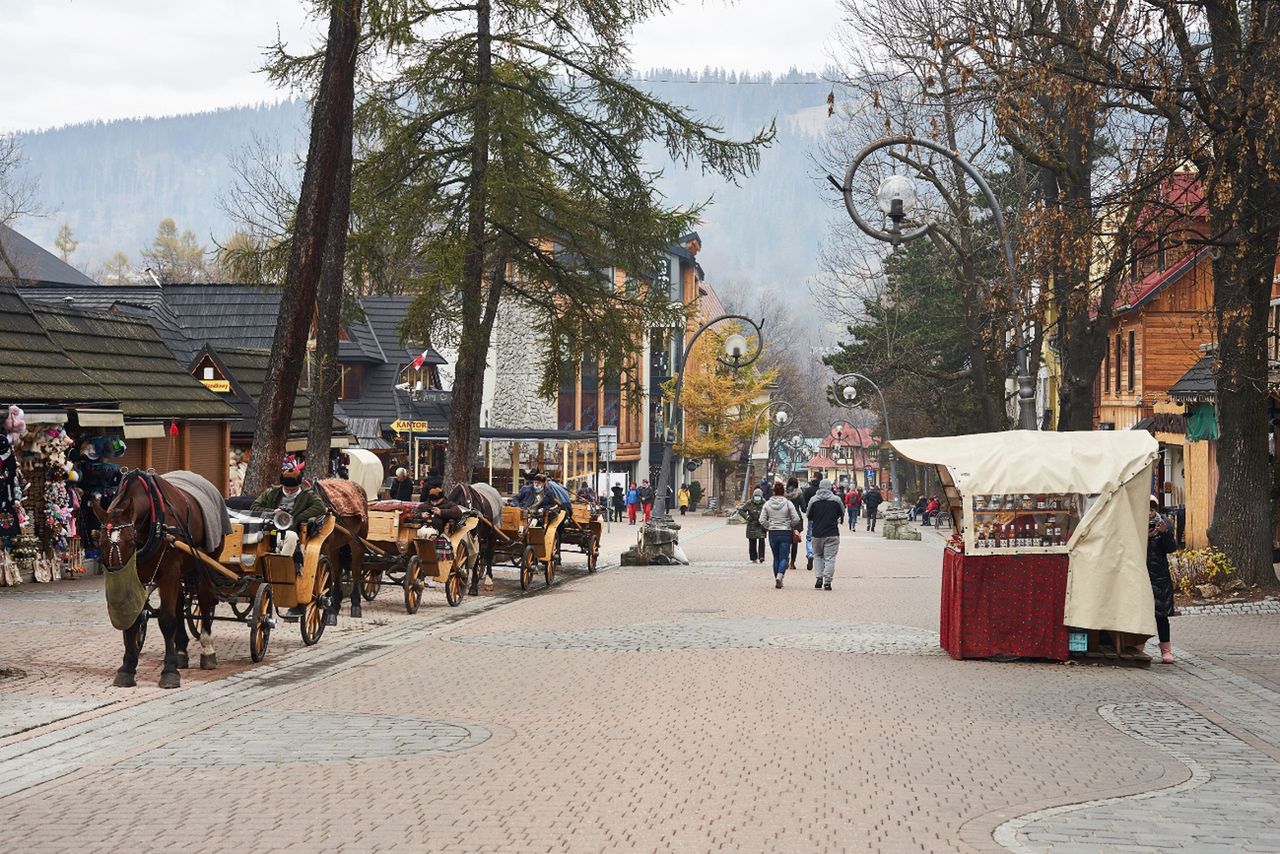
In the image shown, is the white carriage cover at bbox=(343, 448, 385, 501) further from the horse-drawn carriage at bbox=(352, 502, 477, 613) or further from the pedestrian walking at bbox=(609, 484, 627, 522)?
the pedestrian walking at bbox=(609, 484, 627, 522)

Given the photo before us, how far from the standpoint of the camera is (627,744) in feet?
34.4

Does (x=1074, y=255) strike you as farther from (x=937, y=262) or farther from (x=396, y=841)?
(x=937, y=262)

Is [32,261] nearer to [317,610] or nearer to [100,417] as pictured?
[100,417]

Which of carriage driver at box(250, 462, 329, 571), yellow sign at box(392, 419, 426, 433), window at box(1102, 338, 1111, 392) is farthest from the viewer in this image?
window at box(1102, 338, 1111, 392)

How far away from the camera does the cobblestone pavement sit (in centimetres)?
802

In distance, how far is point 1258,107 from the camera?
18.1m

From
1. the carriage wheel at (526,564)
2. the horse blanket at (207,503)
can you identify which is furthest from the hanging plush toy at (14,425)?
the horse blanket at (207,503)

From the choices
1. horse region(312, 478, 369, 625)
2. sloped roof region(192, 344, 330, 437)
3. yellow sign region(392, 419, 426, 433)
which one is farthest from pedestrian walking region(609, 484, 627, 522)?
horse region(312, 478, 369, 625)

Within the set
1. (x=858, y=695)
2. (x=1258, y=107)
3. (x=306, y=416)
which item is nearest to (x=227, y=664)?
(x=858, y=695)

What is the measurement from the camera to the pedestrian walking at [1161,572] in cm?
1592

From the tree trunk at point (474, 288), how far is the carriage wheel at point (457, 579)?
4962 millimetres

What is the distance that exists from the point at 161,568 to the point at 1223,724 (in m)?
8.41

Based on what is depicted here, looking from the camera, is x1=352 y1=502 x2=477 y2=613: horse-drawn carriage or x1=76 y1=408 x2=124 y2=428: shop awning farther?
x1=76 y1=408 x2=124 y2=428: shop awning

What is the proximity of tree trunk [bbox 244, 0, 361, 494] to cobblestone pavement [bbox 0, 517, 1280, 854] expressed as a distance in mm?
3046
